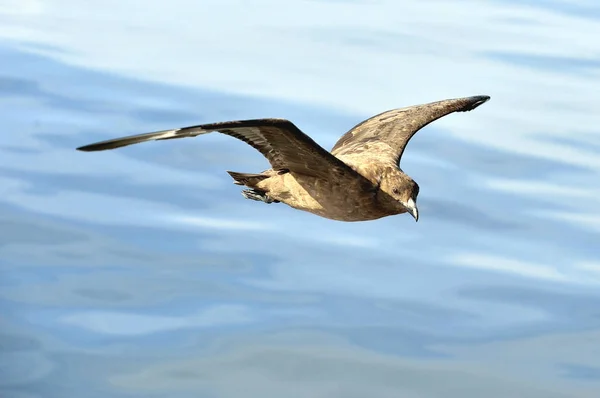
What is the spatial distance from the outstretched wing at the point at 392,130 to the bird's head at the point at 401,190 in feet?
4.64

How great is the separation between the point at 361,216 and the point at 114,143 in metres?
3.16

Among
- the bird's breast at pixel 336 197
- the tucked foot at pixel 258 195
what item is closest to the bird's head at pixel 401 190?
the bird's breast at pixel 336 197

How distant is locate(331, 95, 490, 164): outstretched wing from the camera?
13453 mm

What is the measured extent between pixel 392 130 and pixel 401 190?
2.71 metres

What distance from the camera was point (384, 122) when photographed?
14477 mm

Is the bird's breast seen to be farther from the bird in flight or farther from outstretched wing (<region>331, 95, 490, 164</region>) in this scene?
outstretched wing (<region>331, 95, 490, 164</region>)

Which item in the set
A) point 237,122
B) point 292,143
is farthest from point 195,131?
point 292,143

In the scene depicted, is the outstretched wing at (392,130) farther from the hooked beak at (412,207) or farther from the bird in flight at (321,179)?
the hooked beak at (412,207)

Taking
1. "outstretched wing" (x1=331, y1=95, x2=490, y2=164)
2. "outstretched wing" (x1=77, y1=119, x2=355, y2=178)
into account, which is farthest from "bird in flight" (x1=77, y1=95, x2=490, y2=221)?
"outstretched wing" (x1=331, y1=95, x2=490, y2=164)

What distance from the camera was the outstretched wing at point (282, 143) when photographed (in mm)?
9727

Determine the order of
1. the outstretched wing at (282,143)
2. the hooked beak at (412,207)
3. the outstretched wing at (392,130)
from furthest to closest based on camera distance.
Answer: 1. the outstretched wing at (392,130)
2. the hooked beak at (412,207)
3. the outstretched wing at (282,143)

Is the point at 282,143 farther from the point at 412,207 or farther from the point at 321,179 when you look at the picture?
the point at 412,207

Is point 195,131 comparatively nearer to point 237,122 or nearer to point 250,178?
point 237,122

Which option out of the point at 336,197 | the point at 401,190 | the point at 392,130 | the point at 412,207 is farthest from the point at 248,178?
the point at 392,130
